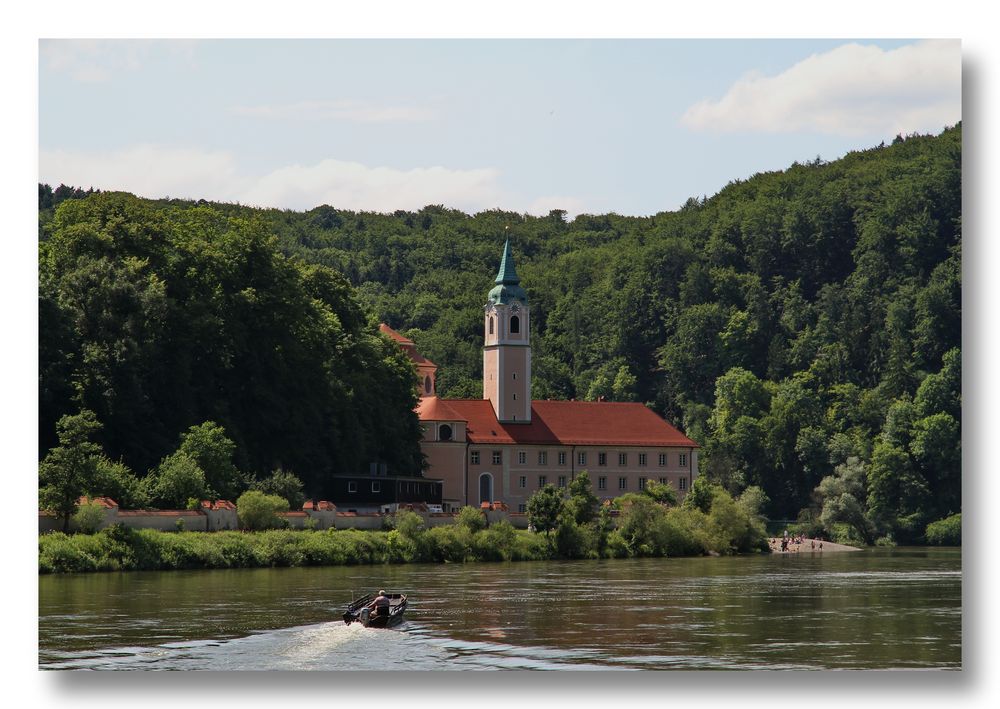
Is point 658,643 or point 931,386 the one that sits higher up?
point 931,386

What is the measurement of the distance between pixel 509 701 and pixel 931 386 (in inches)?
3087

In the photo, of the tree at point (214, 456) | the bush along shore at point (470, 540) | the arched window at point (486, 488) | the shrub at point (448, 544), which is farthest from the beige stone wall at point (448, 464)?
the tree at point (214, 456)

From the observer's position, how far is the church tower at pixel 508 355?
337 feet

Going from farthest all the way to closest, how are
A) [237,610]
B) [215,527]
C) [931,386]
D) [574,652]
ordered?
1. [931,386]
2. [215,527]
3. [237,610]
4. [574,652]

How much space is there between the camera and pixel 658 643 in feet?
115

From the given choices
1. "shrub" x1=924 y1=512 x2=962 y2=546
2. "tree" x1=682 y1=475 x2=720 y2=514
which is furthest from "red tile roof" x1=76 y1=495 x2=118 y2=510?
"shrub" x1=924 y1=512 x2=962 y2=546

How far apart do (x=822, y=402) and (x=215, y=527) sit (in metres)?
66.3

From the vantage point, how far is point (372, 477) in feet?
261

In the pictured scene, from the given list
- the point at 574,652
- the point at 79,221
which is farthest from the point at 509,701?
the point at 79,221

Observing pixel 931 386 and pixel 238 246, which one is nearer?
pixel 238 246

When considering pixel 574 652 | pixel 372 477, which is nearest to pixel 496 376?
pixel 372 477

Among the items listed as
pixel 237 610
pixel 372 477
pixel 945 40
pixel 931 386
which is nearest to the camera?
pixel 945 40

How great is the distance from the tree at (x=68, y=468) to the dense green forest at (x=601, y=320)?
5.71ft

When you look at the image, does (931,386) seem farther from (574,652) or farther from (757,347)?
(574,652)
